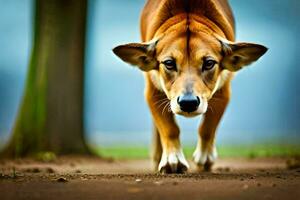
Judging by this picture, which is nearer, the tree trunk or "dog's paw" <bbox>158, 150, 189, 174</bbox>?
"dog's paw" <bbox>158, 150, 189, 174</bbox>

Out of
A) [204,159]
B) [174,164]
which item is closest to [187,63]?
[174,164]

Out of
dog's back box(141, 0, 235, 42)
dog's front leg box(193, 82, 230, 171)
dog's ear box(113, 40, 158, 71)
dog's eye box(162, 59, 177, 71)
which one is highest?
dog's back box(141, 0, 235, 42)

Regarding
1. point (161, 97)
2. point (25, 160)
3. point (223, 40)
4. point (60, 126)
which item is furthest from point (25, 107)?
point (223, 40)

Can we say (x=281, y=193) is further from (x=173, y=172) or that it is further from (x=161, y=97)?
(x=161, y=97)

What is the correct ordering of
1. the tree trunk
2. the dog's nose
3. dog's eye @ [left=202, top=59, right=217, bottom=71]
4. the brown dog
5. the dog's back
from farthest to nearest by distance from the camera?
the tree trunk, the dog's back, dog's eye @ [left=202, top=59, right=217, bottom=71], the brown dog, the dog's nose

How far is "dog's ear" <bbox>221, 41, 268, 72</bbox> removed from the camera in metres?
7.89

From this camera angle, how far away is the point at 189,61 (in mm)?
7512

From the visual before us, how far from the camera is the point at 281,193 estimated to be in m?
5.52

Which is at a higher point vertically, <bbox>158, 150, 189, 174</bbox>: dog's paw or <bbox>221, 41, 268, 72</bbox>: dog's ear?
<bbox>221, 41, 268, 72</bbox>: dog's ear

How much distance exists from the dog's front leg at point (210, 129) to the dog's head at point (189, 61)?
0.43m

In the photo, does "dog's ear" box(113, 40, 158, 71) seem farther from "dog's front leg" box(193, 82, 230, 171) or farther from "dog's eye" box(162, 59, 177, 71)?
"dog's front leg" box(193, 82, 230, 171)

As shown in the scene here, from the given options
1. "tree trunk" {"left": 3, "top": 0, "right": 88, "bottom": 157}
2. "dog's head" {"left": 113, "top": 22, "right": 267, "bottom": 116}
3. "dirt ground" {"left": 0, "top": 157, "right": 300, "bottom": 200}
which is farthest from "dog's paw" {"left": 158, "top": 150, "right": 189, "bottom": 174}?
"tree trunk" {"left": 3, "top": 0, "right": 88, "bottom": 157}

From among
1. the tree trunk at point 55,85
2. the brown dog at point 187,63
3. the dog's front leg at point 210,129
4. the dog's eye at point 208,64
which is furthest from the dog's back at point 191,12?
the tree trunk at point 55,85

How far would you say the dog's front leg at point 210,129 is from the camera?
8.41 meters
